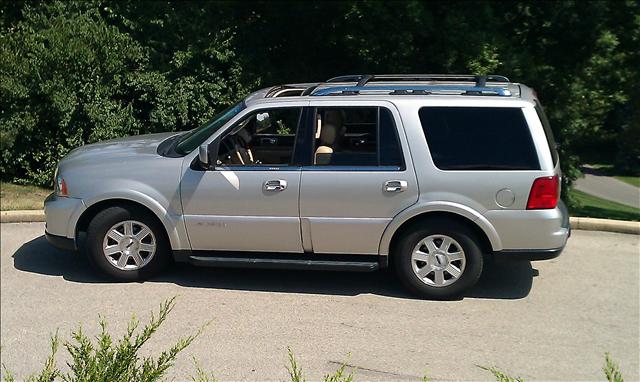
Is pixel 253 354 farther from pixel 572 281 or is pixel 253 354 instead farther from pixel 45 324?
pixel 572 281

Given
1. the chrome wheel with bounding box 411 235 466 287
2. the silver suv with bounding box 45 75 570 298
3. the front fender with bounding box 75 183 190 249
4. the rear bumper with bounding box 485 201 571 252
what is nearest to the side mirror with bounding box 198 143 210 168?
the silver suv with bounding box 45 75 570 298

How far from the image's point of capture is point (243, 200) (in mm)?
5992

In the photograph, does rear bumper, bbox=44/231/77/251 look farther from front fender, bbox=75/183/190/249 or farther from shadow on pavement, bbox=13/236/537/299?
front fender, bbox=75/183/190/249

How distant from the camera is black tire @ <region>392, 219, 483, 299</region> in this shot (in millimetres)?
5840

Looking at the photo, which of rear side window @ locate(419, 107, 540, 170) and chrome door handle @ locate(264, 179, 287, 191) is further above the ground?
rear side window @ locate(419, 107, 540, 170)

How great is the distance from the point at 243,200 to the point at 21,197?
14.6 feet

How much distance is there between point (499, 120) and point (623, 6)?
5.84 m

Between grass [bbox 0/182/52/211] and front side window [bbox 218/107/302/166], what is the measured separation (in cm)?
354

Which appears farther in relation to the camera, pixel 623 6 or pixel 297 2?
pixel 297 2

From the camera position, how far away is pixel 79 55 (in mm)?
9617

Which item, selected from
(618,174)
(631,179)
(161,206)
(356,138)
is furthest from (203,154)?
(618,174)

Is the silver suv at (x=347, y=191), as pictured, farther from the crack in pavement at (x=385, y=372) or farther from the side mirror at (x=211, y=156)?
the crack in pavement at (x=385, y=372)

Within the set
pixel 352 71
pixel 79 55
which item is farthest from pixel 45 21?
pixel 352 71

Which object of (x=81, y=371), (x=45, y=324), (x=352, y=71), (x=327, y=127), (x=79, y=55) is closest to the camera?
(x=81, y=371)
